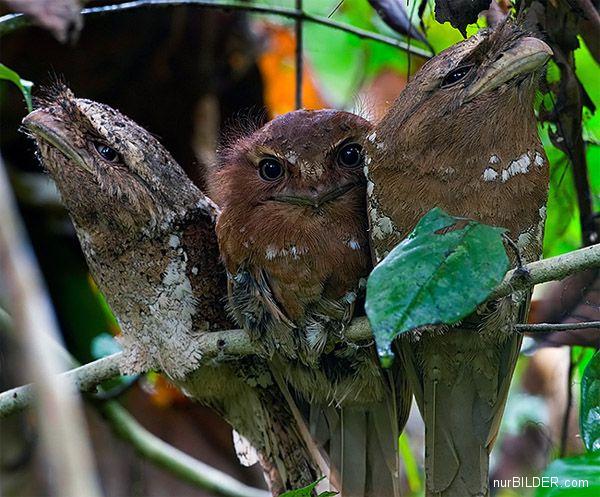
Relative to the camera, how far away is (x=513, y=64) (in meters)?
1.91

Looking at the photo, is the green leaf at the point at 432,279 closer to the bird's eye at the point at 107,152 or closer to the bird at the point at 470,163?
the bird at the point at 470,163

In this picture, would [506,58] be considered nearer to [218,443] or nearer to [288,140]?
[288,140]

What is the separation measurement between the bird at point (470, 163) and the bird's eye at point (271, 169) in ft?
0.94

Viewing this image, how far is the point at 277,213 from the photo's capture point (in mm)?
2289

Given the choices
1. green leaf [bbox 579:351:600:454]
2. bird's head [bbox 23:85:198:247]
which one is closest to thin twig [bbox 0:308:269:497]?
bird's head [bbox 23:85:198:247]

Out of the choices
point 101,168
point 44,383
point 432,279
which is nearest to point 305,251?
point 101,168

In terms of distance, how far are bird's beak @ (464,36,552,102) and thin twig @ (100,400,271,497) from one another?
1.81 m

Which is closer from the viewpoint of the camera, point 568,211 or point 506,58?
point 506,58

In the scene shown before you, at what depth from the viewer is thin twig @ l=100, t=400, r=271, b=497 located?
10.2 ft

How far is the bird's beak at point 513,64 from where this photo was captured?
1885 mm

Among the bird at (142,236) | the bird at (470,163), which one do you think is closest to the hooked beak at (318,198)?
the bird at (470,163)

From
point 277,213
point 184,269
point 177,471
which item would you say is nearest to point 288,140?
point 277,213

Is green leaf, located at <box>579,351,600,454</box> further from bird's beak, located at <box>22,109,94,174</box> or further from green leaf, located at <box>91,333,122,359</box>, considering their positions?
green leaf, located at <box>91,333,122,359</box>

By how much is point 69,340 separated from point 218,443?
2.90ft
